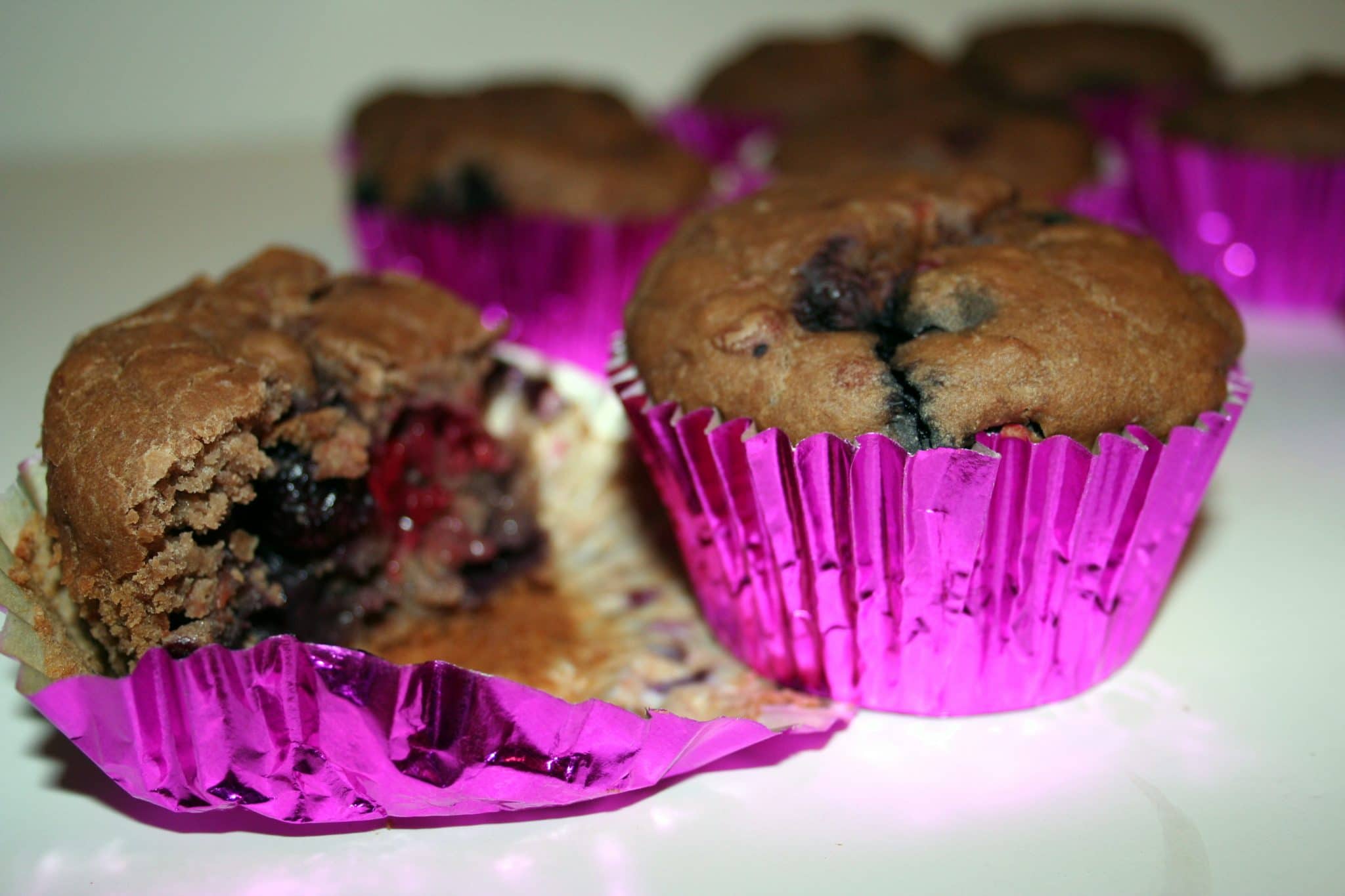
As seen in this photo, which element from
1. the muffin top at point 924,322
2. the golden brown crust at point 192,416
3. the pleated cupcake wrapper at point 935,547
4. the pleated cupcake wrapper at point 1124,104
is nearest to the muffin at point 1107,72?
the pleated cupcake wrapper at point 1124,104

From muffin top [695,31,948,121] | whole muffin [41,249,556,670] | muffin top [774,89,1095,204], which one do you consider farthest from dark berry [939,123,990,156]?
whole muffin [41,249,556,670]

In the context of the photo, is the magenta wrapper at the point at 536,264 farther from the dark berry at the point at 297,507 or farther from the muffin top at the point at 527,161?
the dark berry at the point at 297,507

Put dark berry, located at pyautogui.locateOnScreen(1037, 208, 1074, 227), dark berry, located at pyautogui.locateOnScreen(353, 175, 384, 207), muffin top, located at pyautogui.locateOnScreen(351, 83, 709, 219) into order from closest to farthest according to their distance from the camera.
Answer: dark berry, located at pyautogui.locateOnScreen(1037, 208, 1074, 227) < muffin top, located at pyautogui.locateOnScreen(351, 83, 709, 219) < dark berry, located at pyautogui.locateOnScreen(353, 175, 384, 207)

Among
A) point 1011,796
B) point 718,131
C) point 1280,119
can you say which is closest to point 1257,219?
point 1280,119

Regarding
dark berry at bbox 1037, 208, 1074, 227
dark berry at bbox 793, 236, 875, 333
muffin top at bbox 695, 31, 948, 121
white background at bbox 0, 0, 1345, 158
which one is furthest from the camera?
white background at bbox 0, 0, 1345, 158

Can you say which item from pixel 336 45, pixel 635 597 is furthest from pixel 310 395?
pixel 336 45

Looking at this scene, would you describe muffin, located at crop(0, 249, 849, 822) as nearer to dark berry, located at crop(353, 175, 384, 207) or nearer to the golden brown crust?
the golden brown crust

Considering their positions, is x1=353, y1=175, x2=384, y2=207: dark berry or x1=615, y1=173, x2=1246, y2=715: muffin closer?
x1=615, y1=173, x2=1246, y2=715: muffin
